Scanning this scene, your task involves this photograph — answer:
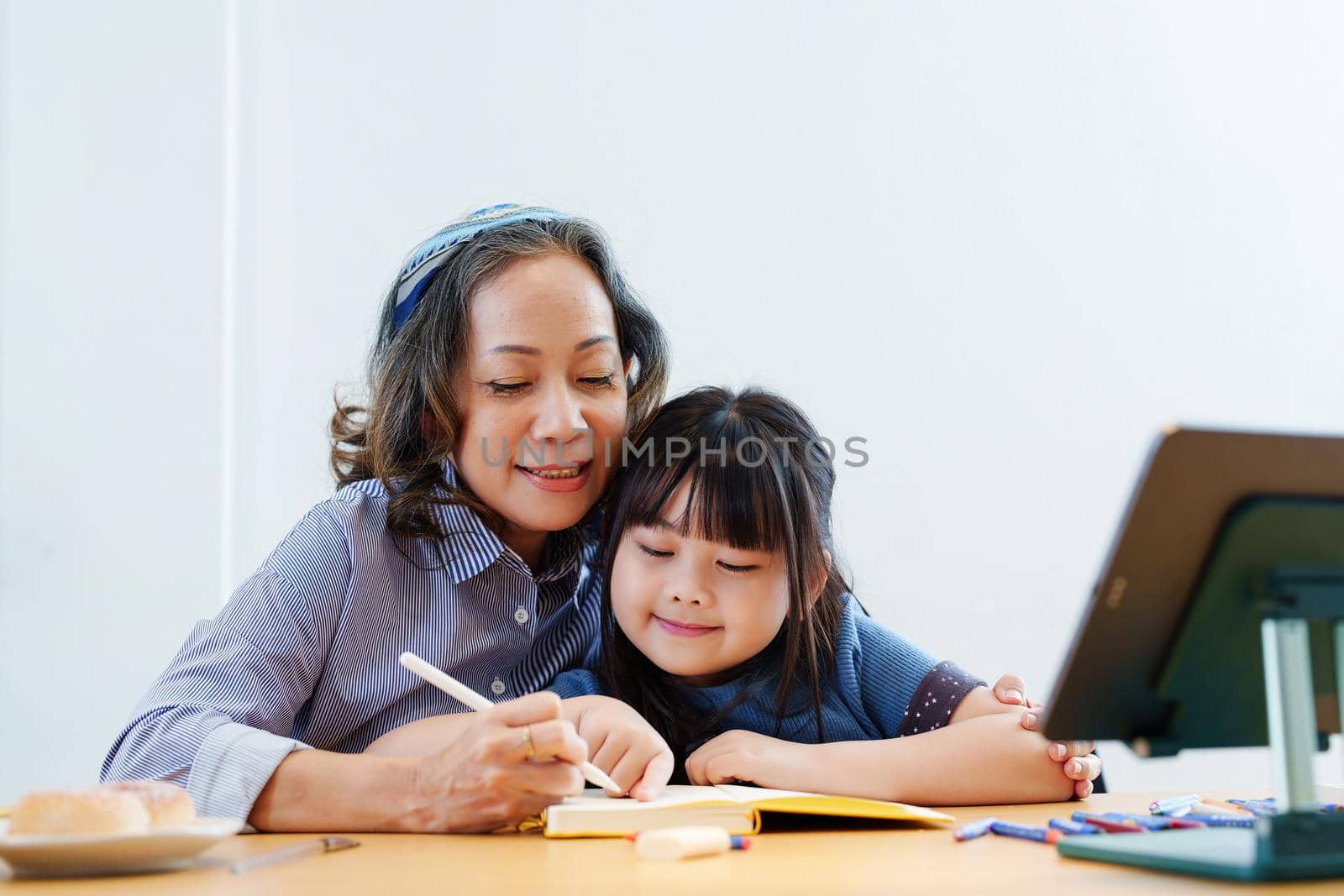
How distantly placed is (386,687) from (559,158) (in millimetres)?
1637

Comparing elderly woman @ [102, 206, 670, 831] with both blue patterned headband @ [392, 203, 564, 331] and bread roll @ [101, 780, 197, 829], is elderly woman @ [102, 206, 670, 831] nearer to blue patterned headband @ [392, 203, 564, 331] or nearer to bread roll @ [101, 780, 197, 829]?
blue patterned headband @ [392, 203, 564, 331]

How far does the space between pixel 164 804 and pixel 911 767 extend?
73cm

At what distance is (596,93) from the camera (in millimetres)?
2848

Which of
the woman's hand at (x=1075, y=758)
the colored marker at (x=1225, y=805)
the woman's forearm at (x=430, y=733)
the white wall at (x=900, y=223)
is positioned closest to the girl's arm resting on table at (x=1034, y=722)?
the woman's hand at (x=1075, y=758)

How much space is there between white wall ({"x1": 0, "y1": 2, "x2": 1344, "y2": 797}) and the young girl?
4.02 ft

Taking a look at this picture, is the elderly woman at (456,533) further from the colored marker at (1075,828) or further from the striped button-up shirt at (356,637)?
the colored marker at (1075,828)

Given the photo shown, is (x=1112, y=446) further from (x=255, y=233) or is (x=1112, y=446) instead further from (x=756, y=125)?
(x=255, y=233)

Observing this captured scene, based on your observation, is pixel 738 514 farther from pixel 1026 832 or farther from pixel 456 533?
A: pixel 1026 832

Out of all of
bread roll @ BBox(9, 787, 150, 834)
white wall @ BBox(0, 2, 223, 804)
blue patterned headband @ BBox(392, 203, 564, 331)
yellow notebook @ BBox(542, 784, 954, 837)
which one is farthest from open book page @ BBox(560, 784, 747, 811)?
white wall @ BBox(0, 2, 223, 804)

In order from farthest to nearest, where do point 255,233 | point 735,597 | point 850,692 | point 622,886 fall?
point 255,233, point 850,692, point 735,597, point 622,886

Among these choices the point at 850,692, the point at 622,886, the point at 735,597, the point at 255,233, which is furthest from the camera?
→ the point at 255,233

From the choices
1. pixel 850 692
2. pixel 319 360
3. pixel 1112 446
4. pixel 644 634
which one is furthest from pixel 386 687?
pixel 1112 446

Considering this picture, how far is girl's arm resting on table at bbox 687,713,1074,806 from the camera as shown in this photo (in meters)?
1.27

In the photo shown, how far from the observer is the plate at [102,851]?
0.80 meters
